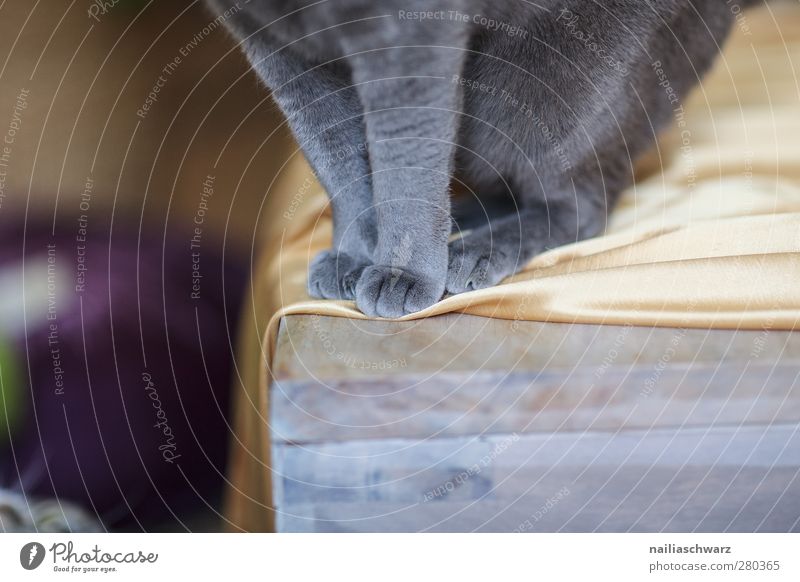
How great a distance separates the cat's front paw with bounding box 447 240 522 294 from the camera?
28.2 inches

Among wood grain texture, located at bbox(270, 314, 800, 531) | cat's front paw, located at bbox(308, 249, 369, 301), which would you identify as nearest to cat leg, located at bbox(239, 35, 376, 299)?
cat's front paw, located at bbox(308, 249, 369, 301)

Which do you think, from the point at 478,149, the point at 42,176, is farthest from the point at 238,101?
the point at 478,149

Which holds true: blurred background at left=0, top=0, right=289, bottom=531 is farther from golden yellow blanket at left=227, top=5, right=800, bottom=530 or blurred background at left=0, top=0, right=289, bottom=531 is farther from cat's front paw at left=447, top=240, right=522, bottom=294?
cat's front paw at left=447, top=240, right=522, bottom=294

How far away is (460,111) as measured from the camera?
68 cm

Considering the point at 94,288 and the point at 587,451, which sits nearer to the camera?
the point at 587,451

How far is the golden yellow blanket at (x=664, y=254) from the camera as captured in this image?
0.65 metres

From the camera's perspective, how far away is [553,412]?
0.61 metres

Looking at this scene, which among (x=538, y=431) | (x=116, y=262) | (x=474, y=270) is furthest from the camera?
(x=116, y=262)

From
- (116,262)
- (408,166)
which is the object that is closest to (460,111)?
(408,166)

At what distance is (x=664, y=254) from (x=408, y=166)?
271 mm

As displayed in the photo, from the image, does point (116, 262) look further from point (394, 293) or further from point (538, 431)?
point (538, 431)

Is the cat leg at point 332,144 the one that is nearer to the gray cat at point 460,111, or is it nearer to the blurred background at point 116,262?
the gray cat at point 460,111
